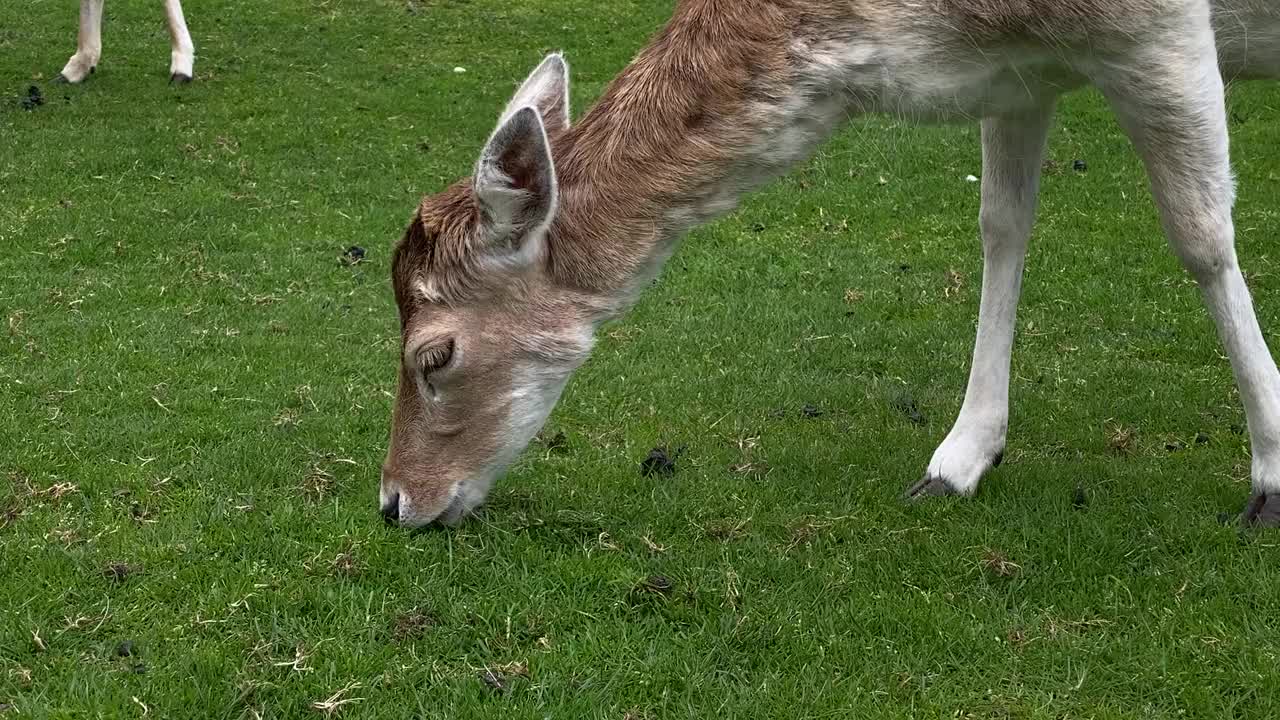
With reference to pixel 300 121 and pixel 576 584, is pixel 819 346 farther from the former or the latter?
Result: pixel 300 121

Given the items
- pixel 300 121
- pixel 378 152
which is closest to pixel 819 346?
pixel 378 152

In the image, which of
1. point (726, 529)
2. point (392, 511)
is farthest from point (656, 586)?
point (392, 511)

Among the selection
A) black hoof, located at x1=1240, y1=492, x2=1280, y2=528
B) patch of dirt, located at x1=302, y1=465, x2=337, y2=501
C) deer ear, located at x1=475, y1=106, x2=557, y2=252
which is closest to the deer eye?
deer ear, located at x1=475, y1=106, x2=557, y2=252

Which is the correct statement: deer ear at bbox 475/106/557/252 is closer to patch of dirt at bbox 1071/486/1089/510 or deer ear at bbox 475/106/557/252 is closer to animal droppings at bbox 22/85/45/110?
patch of dirt at bbox 1071/486/1089/510

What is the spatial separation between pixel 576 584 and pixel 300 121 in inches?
473

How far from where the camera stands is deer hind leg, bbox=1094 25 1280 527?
4.53 metres

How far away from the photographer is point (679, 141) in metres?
4.68

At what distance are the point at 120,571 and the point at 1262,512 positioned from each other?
3989mm

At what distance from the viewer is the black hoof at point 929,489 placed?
541 centimetres

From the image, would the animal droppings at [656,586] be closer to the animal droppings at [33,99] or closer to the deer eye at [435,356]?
the deer eye at [435,356]

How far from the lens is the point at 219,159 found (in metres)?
13.6

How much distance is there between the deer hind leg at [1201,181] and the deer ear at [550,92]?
6.23ft

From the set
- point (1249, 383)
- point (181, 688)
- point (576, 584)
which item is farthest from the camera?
point (1249, 383)

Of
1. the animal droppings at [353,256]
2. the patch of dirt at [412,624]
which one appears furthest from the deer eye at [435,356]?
the animal droppings at [353,256]
